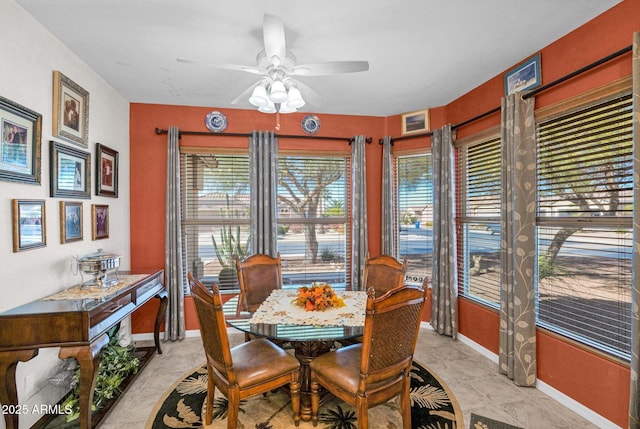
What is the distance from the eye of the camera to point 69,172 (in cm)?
244

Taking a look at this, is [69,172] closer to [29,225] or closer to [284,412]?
[29,225]

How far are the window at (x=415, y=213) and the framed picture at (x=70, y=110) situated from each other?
3.36 m

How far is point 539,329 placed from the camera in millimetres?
2465

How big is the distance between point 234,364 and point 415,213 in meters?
2.79

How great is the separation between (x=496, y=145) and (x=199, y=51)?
9.38ft

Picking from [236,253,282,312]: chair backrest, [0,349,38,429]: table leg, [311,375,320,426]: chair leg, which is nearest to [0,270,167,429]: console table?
[0,349,38,429]: table leg

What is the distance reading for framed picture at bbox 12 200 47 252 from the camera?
189 cm

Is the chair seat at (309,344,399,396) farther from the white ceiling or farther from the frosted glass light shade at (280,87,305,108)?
the white ceiling

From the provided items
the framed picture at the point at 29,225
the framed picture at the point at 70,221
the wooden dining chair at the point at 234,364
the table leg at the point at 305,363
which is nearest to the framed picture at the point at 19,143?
the framed picture at the point at 29,225

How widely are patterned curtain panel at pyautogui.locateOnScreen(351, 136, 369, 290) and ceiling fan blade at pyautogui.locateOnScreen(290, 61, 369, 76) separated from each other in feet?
6.14

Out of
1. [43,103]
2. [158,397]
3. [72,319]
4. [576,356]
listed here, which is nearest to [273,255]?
[158,397]

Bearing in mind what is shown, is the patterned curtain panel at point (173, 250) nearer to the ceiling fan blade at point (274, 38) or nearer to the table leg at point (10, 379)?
the table leg at point (10, 379)

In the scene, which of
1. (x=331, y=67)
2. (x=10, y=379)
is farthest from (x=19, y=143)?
(x=331, y=67)

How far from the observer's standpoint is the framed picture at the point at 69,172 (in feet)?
7.41
